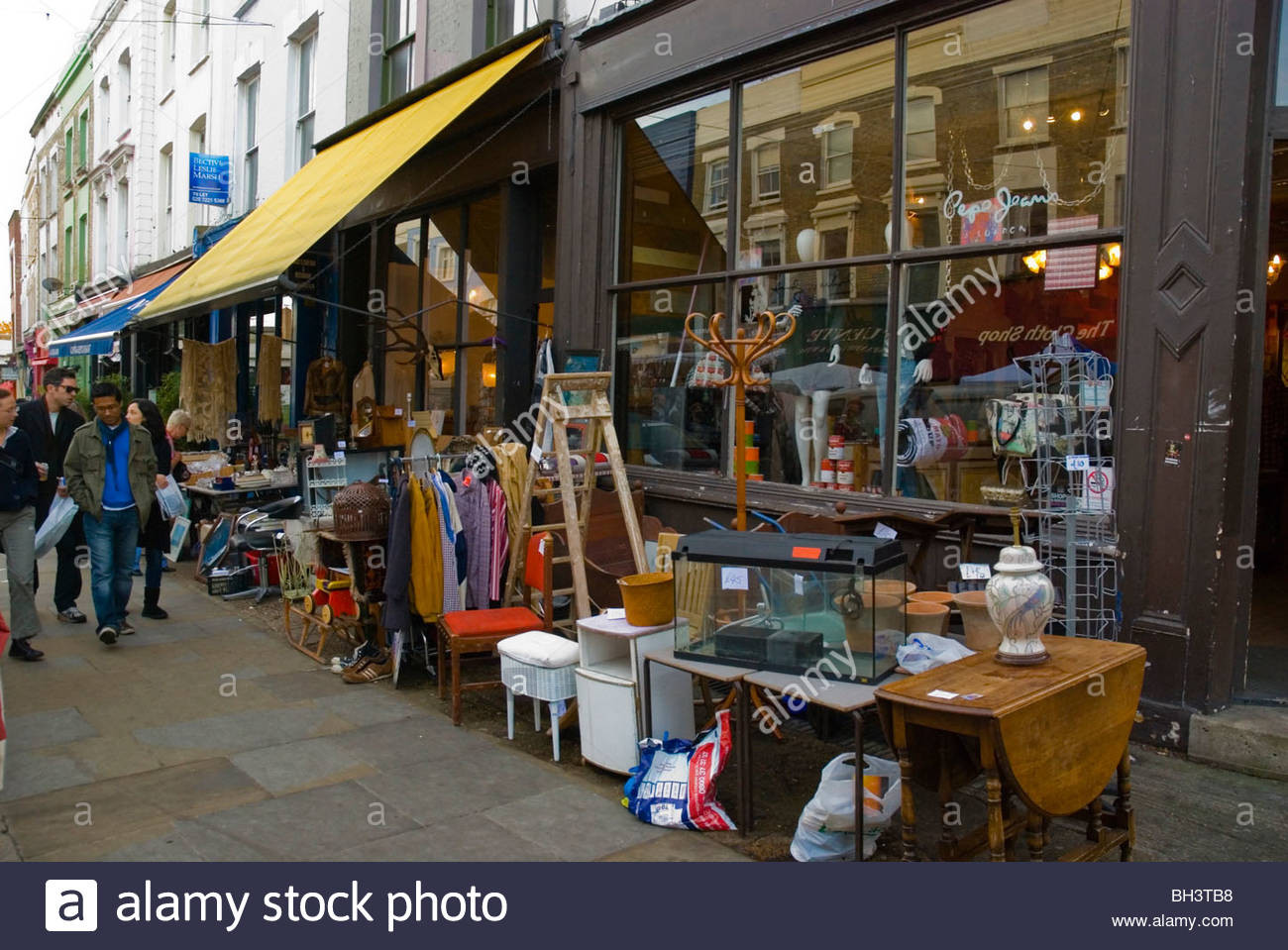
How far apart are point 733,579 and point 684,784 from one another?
901mm

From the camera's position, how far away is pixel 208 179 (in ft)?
54.5

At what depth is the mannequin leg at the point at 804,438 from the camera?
7.25 m

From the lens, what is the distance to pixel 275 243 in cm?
1002

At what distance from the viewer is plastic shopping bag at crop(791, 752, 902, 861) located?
3.79 m

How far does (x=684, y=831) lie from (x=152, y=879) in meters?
2.05

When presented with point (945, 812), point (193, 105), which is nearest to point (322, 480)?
point (945, 812)

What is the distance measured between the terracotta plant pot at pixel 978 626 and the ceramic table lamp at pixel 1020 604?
1127mm

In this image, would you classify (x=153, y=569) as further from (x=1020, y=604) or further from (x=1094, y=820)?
(x=1094, y=820)

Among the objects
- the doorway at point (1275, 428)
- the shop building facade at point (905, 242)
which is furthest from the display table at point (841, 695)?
the doorway at point (1275, 428)

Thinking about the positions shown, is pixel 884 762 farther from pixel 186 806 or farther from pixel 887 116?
pixel 887 116

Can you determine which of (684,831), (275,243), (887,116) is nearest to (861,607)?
(684,831)

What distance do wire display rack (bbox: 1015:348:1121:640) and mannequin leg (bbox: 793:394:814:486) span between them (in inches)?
73.7

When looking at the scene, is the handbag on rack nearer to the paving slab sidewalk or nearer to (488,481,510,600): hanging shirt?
the paving slab sidewalk

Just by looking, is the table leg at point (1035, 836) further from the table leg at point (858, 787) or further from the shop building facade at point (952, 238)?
the shop building facade at point (952, 238)
